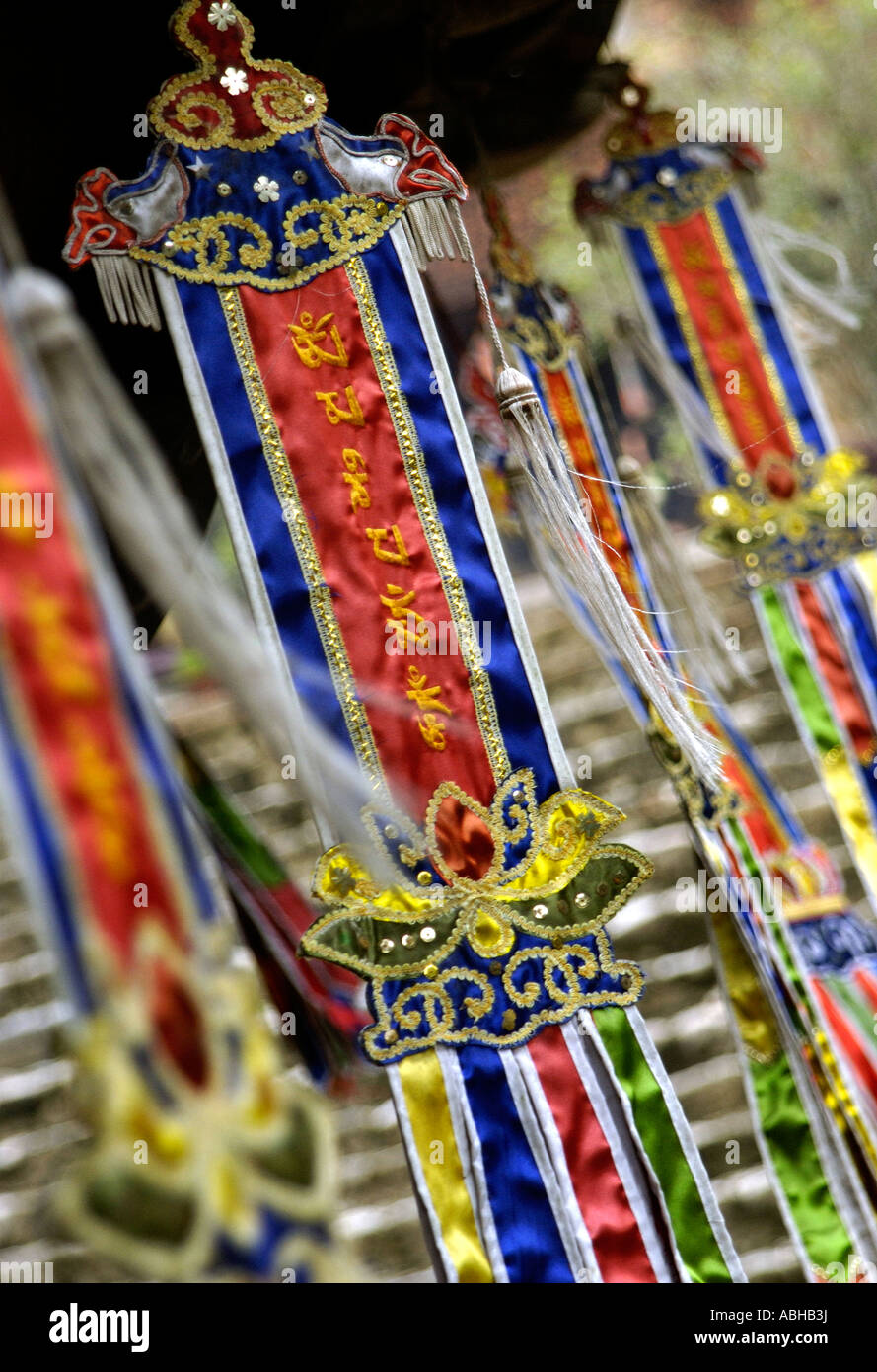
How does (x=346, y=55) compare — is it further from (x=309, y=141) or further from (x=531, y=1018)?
(x=531, y=1018)

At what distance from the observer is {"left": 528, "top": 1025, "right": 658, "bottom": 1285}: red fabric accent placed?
5.05ft

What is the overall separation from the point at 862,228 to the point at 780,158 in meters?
0.35

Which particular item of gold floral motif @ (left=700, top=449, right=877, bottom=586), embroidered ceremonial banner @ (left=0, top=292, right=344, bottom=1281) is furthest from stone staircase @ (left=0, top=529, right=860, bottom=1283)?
embroidered ceremonial banner @ (left=0, top=292, right=344, bottom=1281)

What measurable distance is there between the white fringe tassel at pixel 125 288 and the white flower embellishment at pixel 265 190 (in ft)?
0.55

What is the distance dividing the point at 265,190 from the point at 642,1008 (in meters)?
1.99

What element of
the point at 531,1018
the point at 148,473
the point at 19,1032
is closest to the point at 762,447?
the point at 531,1018

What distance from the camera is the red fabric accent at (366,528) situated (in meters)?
1.64

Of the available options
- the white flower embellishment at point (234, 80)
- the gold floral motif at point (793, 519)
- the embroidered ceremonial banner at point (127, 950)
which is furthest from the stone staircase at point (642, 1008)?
the embroidered ceremonial banner at point (127, 950)

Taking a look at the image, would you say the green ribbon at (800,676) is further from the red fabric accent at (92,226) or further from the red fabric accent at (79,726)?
the red fabric accent at (79,726)

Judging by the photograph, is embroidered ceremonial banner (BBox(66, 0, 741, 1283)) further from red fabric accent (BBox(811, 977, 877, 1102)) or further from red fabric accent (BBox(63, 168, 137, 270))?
red fabric accent (BBox(811, 977, 877, 1102))

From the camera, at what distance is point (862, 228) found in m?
3.35

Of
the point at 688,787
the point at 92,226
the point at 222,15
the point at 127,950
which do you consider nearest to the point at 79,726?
the point at 127,950

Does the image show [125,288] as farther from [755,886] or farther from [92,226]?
[755,886]

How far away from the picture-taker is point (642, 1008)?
301cm
